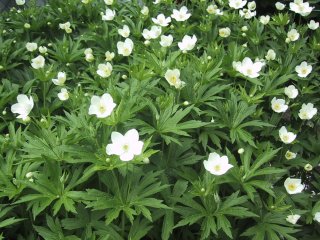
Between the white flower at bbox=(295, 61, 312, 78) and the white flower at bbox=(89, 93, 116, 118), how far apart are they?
1.63m

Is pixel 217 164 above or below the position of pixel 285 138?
above

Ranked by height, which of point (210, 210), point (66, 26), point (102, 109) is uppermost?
point (102, 109)

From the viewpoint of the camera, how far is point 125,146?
1982mm

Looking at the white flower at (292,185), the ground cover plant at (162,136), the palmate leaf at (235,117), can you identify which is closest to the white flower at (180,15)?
the ground cover plant at (162,136)

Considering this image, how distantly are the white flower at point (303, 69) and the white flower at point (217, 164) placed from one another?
1.28m

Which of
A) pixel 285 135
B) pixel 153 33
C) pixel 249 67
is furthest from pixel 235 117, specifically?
pixel 153 33

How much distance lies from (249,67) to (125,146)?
127 centimetres

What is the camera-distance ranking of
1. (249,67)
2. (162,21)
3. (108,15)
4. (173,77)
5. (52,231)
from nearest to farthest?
(52,231), (173,77), (249,67), (162,21), (108,15)

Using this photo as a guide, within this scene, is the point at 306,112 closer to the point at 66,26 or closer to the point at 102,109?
the point at 102,109

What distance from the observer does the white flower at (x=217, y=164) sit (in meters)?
2.17

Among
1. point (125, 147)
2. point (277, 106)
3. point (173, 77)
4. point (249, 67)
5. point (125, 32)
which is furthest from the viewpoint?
point (125, 32)

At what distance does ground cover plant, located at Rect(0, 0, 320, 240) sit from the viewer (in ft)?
6.87

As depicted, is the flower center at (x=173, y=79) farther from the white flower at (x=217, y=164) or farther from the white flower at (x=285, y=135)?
the white flower at (x=285, y=135)

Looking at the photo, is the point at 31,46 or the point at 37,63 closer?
the point at 37,63
